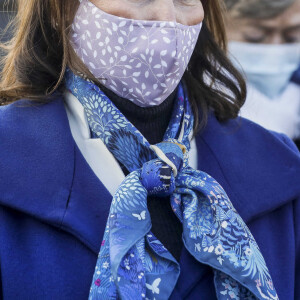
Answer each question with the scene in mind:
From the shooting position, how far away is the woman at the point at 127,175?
78.2 inches

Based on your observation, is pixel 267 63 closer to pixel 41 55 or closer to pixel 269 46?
pixel 269 46

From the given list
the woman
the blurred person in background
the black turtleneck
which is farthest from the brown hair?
the blurred person in background

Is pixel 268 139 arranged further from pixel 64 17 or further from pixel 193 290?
pixel 64 17

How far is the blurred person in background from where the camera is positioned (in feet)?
14.1

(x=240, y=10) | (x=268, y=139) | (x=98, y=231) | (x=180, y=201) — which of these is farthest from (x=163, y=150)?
(x=240, y=10)

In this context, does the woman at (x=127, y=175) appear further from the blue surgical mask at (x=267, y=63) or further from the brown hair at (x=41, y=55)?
the blue surgical mask at (x=267, y=63)

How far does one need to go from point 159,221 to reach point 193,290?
233mm

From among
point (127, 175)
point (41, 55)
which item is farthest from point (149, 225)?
point (41, 55)

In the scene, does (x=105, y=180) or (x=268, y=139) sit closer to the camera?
(x=105, y=180)

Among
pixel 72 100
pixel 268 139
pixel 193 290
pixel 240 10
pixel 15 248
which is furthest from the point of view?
pixel 240 10

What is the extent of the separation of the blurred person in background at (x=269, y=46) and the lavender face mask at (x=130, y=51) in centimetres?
210

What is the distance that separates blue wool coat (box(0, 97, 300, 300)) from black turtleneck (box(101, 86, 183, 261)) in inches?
3.0

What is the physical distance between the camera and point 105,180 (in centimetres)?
215

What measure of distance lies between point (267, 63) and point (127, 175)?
8.16 feet
